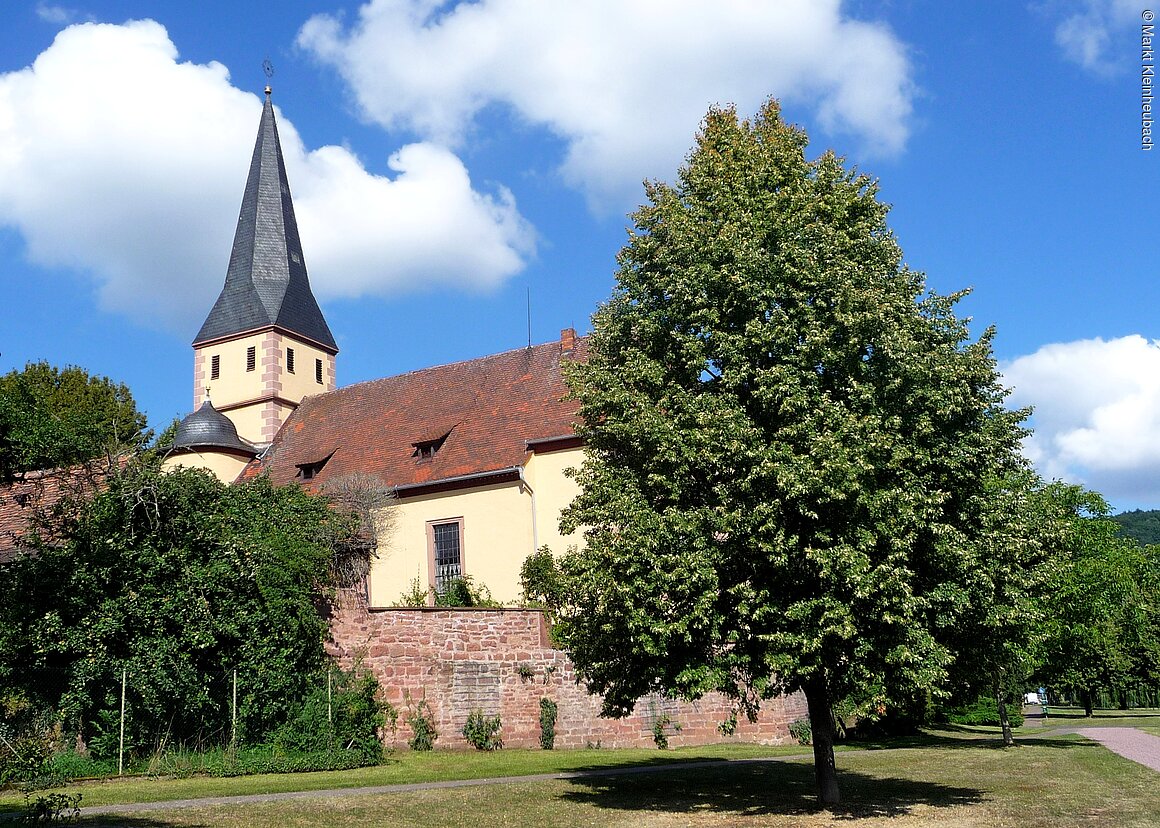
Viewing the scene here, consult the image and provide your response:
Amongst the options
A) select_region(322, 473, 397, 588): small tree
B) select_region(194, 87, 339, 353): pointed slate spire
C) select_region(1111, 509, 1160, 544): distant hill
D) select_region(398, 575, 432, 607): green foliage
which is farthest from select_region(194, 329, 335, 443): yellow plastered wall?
select_region(1111, 509, 1160, 544): distant hill

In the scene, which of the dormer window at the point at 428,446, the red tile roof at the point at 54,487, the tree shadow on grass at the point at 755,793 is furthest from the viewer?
the dormer window at the point at 428,446

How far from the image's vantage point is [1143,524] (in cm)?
12669

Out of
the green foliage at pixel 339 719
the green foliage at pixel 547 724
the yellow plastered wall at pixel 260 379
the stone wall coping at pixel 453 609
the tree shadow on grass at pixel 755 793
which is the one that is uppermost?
the yellow plastered wall at pixel 260 379

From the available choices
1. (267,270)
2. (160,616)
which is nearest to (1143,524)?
(267,270)

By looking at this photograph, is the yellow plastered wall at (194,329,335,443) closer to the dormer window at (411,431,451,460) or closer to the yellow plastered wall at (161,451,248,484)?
the yellow plastered wall at (161,451,248,484)

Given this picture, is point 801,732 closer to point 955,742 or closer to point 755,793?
point 955,742

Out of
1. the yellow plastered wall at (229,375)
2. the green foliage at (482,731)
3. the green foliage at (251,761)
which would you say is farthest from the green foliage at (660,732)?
the yellow plastered wall at (229,375)

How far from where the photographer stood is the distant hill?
115812 millimetres

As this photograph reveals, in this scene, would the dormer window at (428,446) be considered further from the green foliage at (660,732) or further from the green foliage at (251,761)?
the green foliage at (251,761)

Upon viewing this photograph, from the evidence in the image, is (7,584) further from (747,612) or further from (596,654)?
(747,612)

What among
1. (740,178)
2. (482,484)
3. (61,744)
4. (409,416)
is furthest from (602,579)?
(409,416)

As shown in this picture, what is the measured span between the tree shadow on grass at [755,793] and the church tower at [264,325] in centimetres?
2689

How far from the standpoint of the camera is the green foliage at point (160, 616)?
1652cm

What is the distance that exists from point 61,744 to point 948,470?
47.6ft
